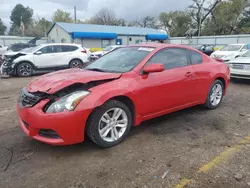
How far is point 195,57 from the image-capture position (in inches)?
182

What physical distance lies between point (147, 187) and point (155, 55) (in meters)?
2.28

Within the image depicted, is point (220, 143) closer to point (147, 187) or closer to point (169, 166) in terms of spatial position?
point (169, 166)

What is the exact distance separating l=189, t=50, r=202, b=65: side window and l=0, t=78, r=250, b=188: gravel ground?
4.02 feet

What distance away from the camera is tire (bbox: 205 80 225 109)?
5002mm

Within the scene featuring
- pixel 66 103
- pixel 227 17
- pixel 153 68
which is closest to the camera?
pixel 66 103

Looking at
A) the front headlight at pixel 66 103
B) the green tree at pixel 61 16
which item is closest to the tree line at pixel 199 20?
the green tree at pixel 61 16

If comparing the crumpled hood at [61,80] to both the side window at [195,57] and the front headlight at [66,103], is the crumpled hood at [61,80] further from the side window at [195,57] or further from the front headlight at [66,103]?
the side window at [195,57]

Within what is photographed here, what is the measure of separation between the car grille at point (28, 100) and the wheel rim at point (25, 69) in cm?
840

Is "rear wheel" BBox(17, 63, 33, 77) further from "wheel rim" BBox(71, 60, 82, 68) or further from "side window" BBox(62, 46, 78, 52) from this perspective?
"wheel rim" BBox(71, 60, 82, 68)

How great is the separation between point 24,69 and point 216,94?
9.24 metres

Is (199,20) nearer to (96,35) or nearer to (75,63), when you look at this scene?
(96,35)

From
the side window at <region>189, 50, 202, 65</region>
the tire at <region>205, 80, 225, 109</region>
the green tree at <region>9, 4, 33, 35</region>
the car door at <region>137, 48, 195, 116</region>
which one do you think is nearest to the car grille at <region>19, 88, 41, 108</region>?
the car door at <region>137, 48, 195, 116</region>

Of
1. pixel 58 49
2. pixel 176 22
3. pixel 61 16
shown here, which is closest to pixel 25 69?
pixel 58 49

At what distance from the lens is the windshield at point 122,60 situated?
12.4ft
